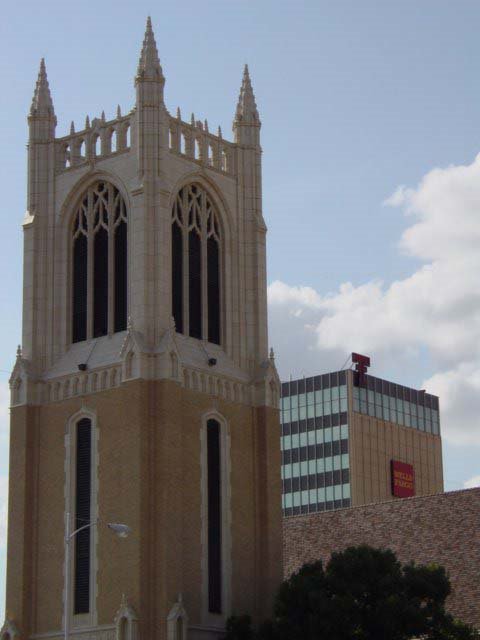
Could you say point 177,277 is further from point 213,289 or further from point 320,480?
point 320,480

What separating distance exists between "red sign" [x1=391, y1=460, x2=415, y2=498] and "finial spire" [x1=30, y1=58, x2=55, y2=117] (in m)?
91.4

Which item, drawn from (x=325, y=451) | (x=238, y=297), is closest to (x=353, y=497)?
(x=325, y=451)

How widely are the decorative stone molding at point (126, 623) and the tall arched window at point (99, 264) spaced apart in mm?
11850

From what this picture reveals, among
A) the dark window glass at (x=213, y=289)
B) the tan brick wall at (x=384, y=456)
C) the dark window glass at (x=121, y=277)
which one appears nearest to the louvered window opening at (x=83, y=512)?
the dark window glass at (x=121, y=277)

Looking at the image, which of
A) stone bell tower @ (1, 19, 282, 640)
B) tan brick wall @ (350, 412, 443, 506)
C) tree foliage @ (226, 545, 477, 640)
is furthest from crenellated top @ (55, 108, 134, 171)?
tan brick wall @ (350, 412, 443, 506)

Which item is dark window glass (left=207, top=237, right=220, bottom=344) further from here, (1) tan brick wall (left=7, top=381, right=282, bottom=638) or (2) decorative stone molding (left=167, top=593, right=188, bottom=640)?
(2) decorative stone molding (left=167, top=593, right=188, bottom=640)

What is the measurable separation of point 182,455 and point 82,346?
275 inches

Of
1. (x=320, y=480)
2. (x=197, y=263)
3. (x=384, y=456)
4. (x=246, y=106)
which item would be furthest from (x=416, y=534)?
(x=384, y=456)

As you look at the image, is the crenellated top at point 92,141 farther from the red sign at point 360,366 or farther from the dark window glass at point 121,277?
the red sign at point 360,366

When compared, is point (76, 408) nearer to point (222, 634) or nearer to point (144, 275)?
point (144, 275)

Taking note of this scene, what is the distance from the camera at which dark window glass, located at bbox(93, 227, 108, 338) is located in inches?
2504

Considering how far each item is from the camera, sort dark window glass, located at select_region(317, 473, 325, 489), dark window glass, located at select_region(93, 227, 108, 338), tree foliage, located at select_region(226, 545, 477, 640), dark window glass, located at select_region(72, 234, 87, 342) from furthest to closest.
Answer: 1. dark window glass, located at select_region(317, 473, 325, 489)
2. dark window glass, located at select_region(72, 234, 87, 342)
3. dark window glass, located at select_region(93, 227, 108, 338)
4. tree foliage, located at select_region(226, 545, 477, 640)

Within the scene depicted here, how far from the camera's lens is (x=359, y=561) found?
2186 inches

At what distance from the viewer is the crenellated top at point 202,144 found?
6500cm
